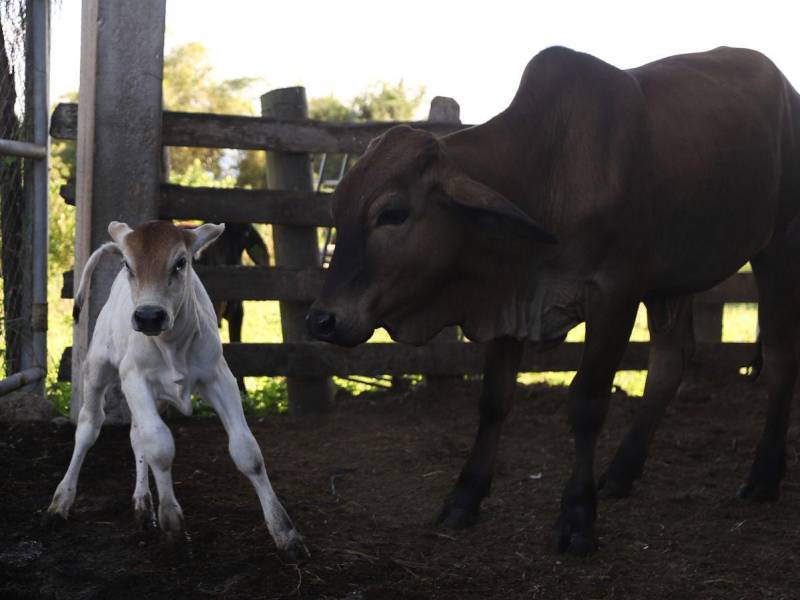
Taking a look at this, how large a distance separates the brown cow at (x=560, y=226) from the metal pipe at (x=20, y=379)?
2377 millimetres

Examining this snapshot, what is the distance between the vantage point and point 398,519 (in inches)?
179

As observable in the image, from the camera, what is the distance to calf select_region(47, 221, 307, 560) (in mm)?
3900

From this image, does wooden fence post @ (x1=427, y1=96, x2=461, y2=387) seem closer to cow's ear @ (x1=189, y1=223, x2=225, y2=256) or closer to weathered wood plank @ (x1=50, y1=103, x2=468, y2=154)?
weathered wood plank @ (x1=50, y1=103, x2=468, y2=154)

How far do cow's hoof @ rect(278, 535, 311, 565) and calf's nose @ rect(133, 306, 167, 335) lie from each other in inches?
34.4

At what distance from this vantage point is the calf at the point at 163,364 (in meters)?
3.90

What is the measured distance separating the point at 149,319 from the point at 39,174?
2584 millimetres

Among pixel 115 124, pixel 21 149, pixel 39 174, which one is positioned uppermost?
pixel 115 124

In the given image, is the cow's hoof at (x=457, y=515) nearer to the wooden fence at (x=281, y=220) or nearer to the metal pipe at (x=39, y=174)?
the wooden fence at (x=281, y=220)

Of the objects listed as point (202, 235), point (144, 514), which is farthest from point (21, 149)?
point (144, 514)

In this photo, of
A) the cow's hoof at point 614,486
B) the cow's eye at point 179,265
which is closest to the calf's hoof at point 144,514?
the cow's eye at point 179,265

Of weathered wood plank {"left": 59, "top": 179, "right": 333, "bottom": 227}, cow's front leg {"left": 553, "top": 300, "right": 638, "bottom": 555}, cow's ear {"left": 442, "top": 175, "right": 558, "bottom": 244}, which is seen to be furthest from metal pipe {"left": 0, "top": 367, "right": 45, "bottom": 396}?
cow's front leg {"left": 553, "top": 300, "right": 638, "bottom": 555}

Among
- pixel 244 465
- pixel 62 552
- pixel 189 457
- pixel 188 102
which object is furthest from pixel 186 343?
pixel 188 102

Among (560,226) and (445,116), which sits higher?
(445,116)

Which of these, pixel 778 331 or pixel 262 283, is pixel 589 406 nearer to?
pixel 778 331
